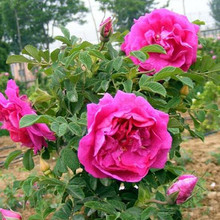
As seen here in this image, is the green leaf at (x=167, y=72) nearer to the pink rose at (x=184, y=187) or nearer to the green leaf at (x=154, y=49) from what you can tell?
the green leaf at (x=154, y=49)

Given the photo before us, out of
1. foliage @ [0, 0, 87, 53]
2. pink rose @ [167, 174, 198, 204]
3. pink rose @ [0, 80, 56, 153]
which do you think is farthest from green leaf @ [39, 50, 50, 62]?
foliage @ [0, 0, 87, 53]

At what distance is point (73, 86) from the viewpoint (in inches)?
40.3

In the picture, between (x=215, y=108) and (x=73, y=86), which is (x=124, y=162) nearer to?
(x=73, y=86)

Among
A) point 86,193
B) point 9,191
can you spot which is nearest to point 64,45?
point 86,193

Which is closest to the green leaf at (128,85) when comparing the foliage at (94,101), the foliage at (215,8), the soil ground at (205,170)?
the foliage at (94,101)

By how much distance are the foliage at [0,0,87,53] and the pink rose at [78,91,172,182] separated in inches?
867

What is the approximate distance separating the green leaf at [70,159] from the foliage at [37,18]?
2189cm

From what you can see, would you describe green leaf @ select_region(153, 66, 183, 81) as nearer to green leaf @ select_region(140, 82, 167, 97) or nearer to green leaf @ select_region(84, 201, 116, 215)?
green leaf @ select_region(140, 82, 167, 97)

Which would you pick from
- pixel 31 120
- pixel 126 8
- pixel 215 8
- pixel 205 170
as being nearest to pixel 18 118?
pixel 31 120

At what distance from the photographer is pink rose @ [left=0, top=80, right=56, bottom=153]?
95 cm

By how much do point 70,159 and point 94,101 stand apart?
18cm

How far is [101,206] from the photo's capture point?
0.93 m

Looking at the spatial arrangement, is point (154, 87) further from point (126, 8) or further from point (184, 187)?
point (126, 8)

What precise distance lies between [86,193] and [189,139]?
2.91 m
